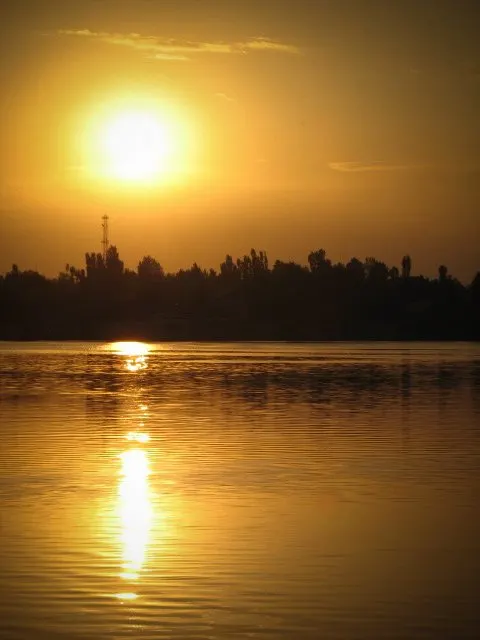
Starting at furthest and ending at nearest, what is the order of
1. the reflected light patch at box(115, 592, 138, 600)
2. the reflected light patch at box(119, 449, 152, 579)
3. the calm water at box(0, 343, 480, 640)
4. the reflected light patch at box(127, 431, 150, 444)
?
the reflected light patch at box(127, 431, 150, 444), the reflected light patch at box(119, 449, 152, 579), the reflected light patch at box(115, 592, 138, 600), the calm water at box(0, 343, 480, 640)

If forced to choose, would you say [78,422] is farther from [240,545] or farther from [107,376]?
[107,376]

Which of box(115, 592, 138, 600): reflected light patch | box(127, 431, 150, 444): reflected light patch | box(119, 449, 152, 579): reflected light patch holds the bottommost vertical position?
box(115, 592, 138, 600): reflected light patch

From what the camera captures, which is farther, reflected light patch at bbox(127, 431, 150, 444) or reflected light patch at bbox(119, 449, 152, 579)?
reflected light patch at bbox(127, 431, 150, 444)

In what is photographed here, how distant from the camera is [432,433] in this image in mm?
33250

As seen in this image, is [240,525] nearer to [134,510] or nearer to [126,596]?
[134,510]

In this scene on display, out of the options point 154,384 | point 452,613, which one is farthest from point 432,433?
point 154,384

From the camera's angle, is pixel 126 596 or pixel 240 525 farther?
pixel 240 525

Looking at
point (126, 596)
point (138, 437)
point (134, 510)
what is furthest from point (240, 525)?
point (138, 437)

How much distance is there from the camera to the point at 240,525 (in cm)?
1869

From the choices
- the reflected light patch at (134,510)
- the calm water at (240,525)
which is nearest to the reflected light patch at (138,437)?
the calm water at (240,525)

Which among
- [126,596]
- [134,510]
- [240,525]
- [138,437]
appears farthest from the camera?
[138,437]

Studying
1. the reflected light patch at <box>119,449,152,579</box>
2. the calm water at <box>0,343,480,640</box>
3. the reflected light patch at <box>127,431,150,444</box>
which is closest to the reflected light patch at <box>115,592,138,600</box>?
the calm water at <box>0,343,480,640</box>

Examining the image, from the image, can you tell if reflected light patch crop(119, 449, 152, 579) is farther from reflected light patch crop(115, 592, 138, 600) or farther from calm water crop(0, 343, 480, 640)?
reflected light patch crop(115, 592, 138, 600)

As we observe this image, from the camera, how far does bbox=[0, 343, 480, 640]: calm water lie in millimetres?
13250
